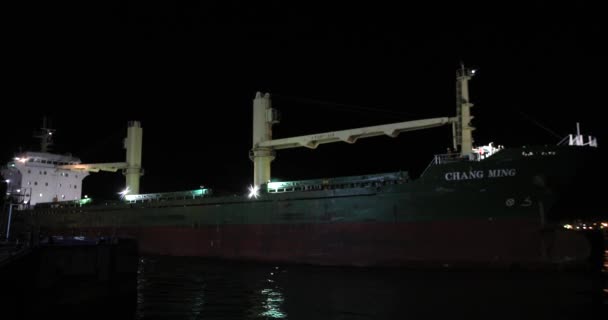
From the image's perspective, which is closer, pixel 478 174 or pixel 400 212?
pixel 478 174

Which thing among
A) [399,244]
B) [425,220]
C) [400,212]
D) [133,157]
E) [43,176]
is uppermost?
[133,157]

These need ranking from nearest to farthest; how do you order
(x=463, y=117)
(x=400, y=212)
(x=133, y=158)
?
(x=400, y=212) < (x=463, y=117) < (x=133, y=158)

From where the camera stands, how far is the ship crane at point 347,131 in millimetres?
14398

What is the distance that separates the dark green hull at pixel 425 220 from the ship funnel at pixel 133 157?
7.51 meters

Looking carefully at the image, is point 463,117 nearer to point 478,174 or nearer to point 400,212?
point 478,174

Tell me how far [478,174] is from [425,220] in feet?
6.55

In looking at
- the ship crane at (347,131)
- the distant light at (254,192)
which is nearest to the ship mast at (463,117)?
the ship crane at (347,131)

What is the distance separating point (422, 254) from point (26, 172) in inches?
953

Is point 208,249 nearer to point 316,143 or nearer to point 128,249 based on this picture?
point 316,143

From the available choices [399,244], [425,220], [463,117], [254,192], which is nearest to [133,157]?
[254,192]

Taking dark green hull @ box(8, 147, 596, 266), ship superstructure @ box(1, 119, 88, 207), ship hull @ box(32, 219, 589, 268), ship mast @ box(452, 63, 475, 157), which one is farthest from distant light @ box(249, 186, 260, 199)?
ship superstructure @ box(1, 119, 88, 207)

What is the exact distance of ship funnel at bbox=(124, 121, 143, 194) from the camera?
24578 mm

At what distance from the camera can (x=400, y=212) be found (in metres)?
14.0

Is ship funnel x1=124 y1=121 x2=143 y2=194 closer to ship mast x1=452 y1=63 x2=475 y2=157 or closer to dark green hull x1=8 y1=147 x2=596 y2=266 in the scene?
dark green hull x1=8 y1=147 x2=596 y2=266
